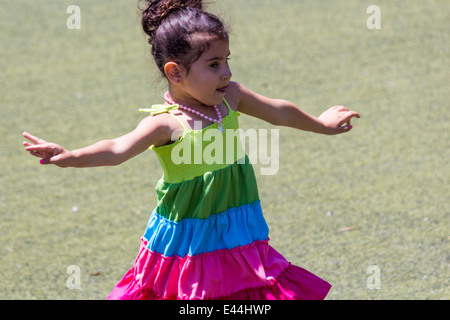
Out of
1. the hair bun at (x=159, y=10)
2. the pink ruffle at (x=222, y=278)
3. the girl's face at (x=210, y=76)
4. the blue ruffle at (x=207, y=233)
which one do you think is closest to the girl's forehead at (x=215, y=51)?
the girl's face at (x=210, y=76)

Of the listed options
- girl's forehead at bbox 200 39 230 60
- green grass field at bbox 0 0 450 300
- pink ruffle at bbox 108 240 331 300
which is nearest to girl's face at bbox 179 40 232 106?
girl's forehead at bbox 200 39 230 60

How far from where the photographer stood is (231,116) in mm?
2900

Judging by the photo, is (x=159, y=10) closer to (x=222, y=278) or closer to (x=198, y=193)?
(x=198, y=193)

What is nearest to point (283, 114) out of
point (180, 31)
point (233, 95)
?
point (233, 95)

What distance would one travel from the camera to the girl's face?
9.00ft

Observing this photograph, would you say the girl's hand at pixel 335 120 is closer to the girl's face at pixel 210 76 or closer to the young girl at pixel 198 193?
the young girl at pixel 198 193

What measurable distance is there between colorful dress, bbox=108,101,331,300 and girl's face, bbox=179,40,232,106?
124mm

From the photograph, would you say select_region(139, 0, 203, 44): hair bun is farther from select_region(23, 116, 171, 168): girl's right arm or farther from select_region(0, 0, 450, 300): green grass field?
select_region(23, 116, 171, 168): girl's right arm

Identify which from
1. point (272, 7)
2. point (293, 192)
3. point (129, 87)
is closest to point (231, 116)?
point (293, 192)

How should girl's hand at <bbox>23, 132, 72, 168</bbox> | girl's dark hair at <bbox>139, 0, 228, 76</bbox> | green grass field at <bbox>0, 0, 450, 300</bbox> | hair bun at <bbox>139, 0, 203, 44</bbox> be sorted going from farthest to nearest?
green grass field at <bbox>0, 0, 450, 300</bbox>, hair bun at <bbox>139, 0, 203, 44</bbox>, girl's dark hair at <bbox>139, 0, 228, 76</bbox>, girl's hand at <bbox>23, 132, 72, 168</bbox>

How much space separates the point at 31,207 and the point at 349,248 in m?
2.04

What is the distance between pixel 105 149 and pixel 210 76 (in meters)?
0.47

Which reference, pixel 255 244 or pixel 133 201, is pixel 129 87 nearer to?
pixel 133 201

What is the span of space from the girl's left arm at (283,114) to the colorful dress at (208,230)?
0.14 meters
